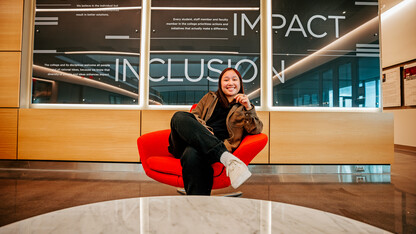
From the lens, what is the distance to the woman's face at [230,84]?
203 cm

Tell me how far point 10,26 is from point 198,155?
3.33 m

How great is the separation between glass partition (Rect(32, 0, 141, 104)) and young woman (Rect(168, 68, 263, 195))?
1.55 meters

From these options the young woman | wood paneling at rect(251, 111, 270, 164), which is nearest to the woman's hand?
the young woman

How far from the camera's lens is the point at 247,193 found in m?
2.16

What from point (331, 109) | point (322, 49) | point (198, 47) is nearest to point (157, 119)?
point (198, 47)

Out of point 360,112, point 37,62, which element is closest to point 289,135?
point 360,112

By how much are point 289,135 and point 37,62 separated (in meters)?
3.57

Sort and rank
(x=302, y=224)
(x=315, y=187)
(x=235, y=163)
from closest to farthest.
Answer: (x=302, y=224), (x=235, y=163), (x=315, y=187)

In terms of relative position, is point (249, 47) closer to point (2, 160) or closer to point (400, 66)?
point (2, 160)

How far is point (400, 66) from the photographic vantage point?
5.38 metres

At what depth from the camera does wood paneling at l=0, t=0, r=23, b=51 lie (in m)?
2.97

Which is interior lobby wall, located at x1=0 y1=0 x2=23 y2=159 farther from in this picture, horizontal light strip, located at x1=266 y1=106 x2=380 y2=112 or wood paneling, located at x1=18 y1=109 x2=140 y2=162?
horizontal light strip, located at x1=266 y1=106 x2=380 y2=112

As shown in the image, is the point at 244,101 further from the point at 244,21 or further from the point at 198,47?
the point at 244,21

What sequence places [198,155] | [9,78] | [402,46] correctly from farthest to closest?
1. [402,46]
2. [9,78]
3. [198,155]
